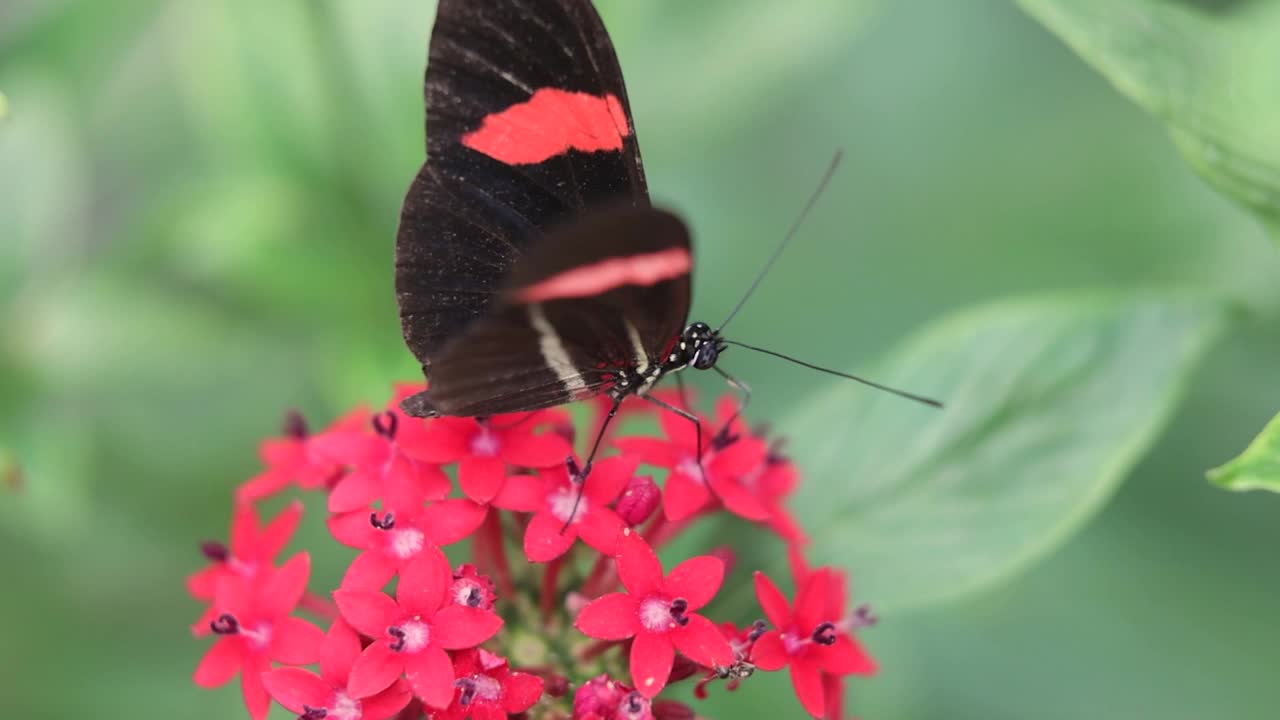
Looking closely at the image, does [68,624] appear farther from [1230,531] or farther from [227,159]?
[1230,531]

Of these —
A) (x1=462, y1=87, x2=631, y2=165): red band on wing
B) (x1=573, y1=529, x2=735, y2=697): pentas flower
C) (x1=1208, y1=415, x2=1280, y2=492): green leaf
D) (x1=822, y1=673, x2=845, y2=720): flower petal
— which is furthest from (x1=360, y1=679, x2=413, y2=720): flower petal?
(x1=1208, y1=415, x2=1280, y2=492): green leaf

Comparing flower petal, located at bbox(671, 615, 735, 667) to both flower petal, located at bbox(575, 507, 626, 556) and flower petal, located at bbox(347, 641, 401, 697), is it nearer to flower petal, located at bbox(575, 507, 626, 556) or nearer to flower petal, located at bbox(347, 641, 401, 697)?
flower petal, located at bbox(575, 507, 626, 556)

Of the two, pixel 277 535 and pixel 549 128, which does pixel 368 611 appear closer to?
pixel 277 535

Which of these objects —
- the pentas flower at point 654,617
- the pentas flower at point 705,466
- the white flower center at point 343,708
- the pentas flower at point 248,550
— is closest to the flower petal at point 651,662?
the pentas flower at point 654,617

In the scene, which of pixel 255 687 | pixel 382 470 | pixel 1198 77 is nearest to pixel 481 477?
pixel 382 470

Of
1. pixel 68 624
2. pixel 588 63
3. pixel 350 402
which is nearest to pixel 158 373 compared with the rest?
pixel 68 624

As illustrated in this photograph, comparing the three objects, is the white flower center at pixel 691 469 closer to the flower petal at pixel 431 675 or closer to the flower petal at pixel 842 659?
the flower petal at pixel 842 659
